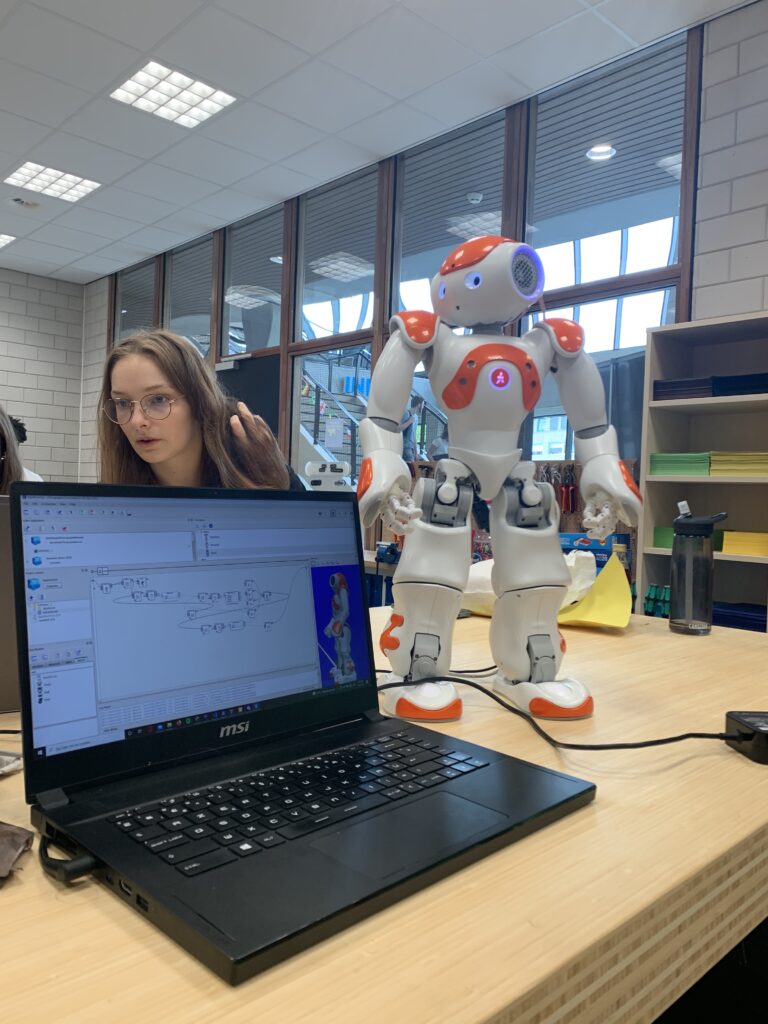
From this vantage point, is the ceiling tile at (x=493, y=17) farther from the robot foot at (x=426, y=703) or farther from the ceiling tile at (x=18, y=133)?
the robot foot at (x=426, y=703)

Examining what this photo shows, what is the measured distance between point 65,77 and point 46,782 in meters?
3.74

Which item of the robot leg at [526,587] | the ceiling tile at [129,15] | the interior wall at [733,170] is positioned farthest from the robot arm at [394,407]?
the ceiling tile at [129,15]

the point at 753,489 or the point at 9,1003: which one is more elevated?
the point at 753,489

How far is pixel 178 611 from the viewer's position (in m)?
0.66

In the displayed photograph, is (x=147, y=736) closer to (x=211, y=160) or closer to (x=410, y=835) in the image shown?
(x=410, y=835)

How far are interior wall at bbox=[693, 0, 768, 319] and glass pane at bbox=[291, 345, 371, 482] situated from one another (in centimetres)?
204

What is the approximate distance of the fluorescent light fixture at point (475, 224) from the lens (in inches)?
150

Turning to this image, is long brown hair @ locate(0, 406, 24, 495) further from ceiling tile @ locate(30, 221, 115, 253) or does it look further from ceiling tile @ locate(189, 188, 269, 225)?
ceiling tile @ locate(30, 221, 115, 253)

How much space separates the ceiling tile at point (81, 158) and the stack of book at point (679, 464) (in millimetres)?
3375

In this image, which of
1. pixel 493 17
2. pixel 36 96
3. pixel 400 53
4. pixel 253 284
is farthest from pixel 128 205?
pixel 493 17

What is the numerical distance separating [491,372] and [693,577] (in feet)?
2.62

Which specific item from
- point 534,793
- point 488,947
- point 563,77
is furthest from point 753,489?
point 488,947

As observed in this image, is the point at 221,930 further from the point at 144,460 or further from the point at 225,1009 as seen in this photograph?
the point at 144,460

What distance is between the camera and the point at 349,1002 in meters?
0.39
